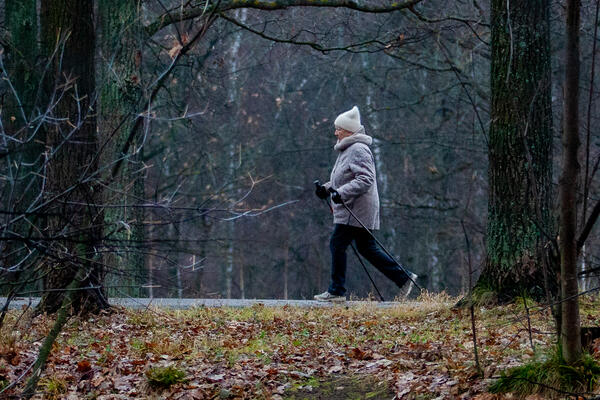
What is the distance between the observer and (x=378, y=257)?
9898 millimetres

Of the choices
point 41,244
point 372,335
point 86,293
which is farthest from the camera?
point 86,293

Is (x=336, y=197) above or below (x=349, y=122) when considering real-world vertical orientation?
below

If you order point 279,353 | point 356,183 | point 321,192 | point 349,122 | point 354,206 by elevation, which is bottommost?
point 279,353

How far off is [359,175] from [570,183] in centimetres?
571

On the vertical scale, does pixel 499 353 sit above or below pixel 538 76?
below

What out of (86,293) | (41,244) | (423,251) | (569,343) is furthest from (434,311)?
(423,251)

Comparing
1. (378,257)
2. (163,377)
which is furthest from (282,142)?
(163,377)

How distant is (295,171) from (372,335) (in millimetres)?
21093

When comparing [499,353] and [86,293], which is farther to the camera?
[86,293]

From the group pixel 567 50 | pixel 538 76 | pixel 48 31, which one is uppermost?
pixel 48 31

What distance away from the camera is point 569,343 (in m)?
4.34

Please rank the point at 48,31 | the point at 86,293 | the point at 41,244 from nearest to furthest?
the point at 41,244
the point at 86,293
the point at 48,31

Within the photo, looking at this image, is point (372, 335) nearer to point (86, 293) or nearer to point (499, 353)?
point (499, 353)

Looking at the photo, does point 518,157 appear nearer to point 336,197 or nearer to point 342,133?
point 336,197
